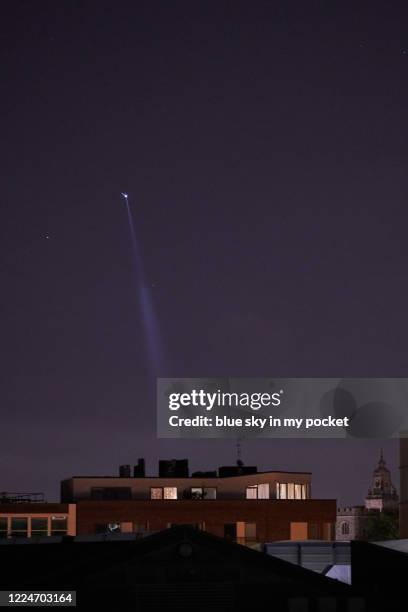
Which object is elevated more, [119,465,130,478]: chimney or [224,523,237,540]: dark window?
[119,465,130,478]: chimney

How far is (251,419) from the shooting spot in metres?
60.3

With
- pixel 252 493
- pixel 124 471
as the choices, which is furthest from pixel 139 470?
pixel 252 493

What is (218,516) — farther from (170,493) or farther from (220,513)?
(170,493)

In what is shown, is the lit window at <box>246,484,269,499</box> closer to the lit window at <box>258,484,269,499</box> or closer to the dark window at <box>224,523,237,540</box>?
the lit window at <box>258,484,269,499</box>

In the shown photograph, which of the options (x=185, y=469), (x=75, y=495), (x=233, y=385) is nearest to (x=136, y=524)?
(x=75, y=495)

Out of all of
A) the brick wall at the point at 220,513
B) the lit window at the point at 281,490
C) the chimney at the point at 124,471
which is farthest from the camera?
the chimney at the point at 124,471

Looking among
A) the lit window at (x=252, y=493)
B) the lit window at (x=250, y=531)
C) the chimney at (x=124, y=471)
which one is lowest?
the lit window at (x=250, y=531)

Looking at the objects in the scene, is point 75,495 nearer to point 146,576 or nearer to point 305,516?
point 305,516

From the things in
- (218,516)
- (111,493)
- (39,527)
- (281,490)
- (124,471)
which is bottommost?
(39,527)

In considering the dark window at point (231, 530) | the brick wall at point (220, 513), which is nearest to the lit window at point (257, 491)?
the brick wall at point (220, 513)

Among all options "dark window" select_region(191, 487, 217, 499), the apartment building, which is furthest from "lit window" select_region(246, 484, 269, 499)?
"dark window" select_region(191, 487, 217, 499)

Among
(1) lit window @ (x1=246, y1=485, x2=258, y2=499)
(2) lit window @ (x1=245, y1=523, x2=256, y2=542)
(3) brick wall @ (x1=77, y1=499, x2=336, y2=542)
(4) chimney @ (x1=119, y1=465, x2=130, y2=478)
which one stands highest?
(4) chimney @ (x1=119, y1=465, x2=130, y2=478)

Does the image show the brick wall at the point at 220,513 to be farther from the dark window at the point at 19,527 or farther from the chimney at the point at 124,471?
the chimney at the point at 124,471

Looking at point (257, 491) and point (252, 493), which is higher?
point (257, 491)
